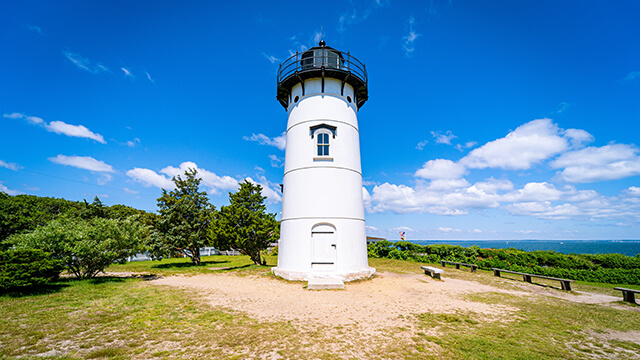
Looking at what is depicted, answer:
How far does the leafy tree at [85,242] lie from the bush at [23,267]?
111 cm

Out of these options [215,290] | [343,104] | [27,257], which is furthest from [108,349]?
[343,104]

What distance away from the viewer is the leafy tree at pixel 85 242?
35.4ft

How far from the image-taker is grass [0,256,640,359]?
5.14 metres

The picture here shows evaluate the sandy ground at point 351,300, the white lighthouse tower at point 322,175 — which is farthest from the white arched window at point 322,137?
the sandy ground at point 351,300

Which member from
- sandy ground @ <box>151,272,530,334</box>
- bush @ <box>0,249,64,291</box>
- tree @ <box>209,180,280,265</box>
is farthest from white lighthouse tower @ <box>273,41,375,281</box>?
bush @ <box>0,249,64,291</box>

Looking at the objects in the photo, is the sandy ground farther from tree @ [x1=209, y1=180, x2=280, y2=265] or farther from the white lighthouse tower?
tree @ [x1=209, y1=180, x2=280, y2=265]

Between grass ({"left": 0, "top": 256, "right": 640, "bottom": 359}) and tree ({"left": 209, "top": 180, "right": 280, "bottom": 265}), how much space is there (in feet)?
28.1

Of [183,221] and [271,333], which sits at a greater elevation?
[183,221]

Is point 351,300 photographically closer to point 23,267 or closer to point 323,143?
point 323,143

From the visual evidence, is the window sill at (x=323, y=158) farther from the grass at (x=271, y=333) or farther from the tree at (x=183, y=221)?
the tree at (x=183, y=221)

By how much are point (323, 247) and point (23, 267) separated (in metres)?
11.2

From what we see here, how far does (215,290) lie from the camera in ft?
35.8

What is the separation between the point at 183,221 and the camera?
20828mm

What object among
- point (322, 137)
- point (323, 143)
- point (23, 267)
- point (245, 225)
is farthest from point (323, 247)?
point (23, 267)
